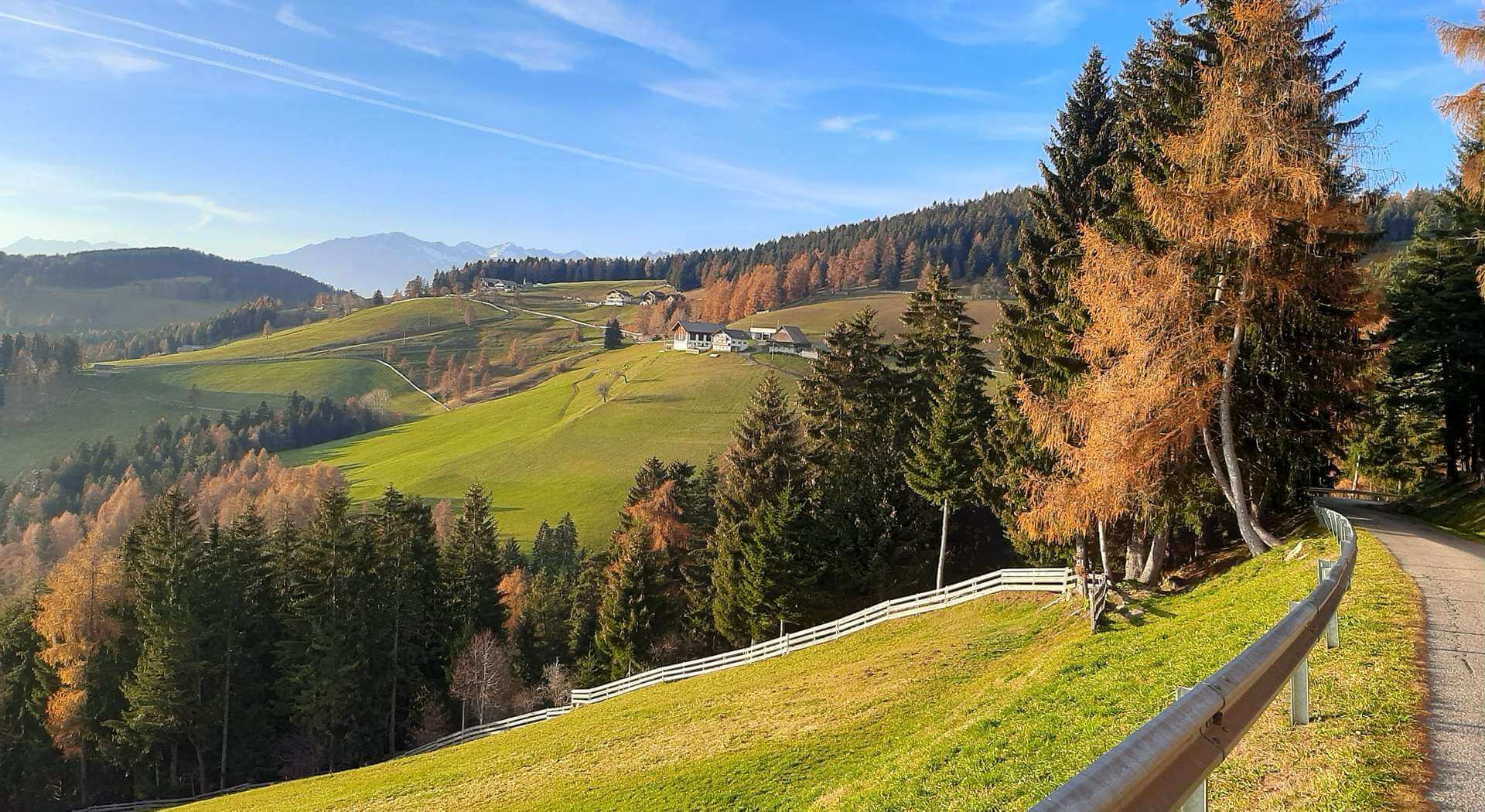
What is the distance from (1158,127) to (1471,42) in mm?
5796

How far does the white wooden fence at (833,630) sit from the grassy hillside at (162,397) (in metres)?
111

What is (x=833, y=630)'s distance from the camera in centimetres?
3347

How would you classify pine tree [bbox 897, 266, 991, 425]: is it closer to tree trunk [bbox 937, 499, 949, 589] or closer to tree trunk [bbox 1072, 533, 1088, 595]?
tree trunk [bbox 937, 499, 949, 589]

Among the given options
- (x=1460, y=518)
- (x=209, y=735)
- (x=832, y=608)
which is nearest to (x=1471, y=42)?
(x=1460, y=518)

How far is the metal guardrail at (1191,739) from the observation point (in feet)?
8.48

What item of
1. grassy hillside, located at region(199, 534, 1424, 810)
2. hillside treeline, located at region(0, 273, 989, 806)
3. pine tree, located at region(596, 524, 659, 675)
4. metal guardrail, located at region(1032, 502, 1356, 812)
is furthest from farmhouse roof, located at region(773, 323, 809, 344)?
metal guardrail, located at region(1032, 502, 1356, 812)

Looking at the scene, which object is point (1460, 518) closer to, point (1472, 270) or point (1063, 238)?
point (1472, 270)

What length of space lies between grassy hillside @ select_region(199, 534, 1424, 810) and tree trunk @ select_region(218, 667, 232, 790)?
13277 millimetres

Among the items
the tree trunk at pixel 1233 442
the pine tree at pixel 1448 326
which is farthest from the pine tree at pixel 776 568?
the pine tree at pixel 1448 326

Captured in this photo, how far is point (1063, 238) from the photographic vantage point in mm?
25922

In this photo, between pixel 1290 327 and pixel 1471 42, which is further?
pixel 1290 327

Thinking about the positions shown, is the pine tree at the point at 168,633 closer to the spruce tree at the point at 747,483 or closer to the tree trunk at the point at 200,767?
the tree trunk at the point at 200,767

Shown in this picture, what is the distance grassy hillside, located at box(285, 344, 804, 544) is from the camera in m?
80.9

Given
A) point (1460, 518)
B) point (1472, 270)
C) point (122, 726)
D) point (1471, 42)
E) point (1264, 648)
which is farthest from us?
point (122, 726)
